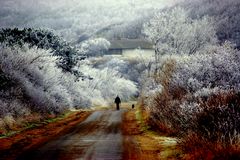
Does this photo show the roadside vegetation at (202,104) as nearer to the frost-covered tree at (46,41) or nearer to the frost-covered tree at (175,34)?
the frost-covered tree at (46,41)

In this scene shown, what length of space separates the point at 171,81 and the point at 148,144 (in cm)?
592

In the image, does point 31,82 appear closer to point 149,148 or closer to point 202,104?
point 149,148

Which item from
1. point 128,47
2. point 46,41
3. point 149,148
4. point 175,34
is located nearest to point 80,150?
point 149,148

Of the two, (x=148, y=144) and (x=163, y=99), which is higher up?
(x=163, y=99)

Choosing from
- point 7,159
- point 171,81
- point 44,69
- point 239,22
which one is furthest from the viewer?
point 239,22

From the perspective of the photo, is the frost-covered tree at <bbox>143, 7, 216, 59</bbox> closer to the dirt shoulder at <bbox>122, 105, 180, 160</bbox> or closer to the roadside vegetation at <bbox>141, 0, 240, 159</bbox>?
the roadside vegetation at <bbox>141, 0, 240, 159</bbox>

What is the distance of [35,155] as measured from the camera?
43.8 feet

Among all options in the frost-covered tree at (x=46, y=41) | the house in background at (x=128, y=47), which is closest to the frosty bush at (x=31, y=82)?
the frost-covered tree at (x=46, y=41)

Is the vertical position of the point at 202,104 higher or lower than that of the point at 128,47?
lower

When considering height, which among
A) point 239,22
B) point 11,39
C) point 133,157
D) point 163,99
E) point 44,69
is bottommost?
point 133,157

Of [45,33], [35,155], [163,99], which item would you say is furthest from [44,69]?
[35,155]

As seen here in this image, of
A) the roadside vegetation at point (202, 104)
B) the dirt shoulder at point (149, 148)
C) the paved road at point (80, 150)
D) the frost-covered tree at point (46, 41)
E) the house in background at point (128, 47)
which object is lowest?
the dirt shoulder at point (149, 148)

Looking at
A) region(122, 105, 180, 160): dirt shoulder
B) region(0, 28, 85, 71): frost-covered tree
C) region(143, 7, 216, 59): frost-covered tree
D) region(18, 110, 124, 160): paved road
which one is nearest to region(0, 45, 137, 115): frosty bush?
region(0, 28, 85, 71): frost-covered tree

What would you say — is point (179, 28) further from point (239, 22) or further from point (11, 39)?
point (239, 22)
